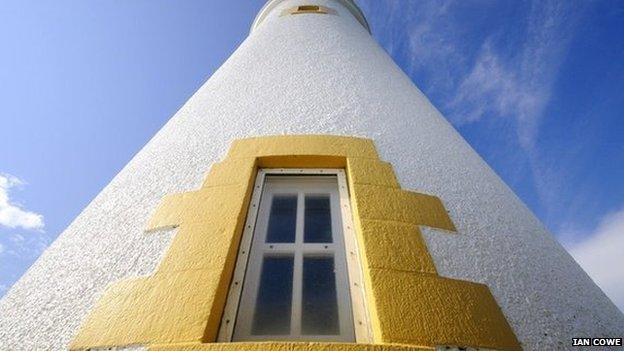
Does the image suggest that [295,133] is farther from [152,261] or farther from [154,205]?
[152,261]

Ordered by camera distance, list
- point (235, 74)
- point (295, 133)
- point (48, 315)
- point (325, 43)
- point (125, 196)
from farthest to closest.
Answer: point (325, 43) → point (235, 74) → point (295, 133) → point (125, 196) → point (48, 315)

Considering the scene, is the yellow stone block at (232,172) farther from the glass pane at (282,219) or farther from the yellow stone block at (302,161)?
the glass pane at (282,219)

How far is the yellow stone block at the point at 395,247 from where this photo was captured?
140 centimetres

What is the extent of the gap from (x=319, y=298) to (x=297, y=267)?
182mm

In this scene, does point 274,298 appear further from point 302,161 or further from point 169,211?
point 302,161

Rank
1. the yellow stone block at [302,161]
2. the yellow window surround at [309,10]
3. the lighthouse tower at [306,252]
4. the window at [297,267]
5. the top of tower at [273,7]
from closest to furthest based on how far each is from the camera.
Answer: the lighthouse tower at [306,252] < the window at [297,267] < the yellow stone block at [302,161] < the yellow window surround at [309,10] < the top of tower at [273,7]

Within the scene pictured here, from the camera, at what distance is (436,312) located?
1.25m

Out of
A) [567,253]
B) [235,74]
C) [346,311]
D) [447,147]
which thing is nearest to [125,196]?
[346,311]

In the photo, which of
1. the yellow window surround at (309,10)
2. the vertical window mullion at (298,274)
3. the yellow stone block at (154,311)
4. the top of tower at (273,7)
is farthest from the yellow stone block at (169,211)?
the top of tower at (273,7)

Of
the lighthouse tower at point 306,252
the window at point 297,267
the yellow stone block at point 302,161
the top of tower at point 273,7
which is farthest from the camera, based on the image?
the top of tower at point 273,7

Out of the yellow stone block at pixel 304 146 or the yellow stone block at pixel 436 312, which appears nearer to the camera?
the yellow stone block at pixel 436 312

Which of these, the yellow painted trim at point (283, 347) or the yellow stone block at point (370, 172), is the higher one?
the yellow stone block at point (370, 172)

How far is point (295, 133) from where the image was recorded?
2.09 meters

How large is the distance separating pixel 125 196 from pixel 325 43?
246 centimetres
